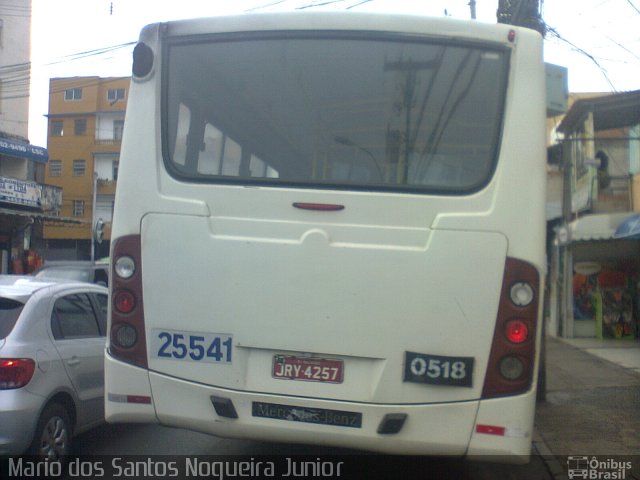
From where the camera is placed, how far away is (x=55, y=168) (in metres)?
55.2

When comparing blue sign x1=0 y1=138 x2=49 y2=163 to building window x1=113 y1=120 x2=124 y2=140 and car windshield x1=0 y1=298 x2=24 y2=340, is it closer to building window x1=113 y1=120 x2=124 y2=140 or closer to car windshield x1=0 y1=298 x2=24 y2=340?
building window x1=113 y1=120 x2=124 y2=140

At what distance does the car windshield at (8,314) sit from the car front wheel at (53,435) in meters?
0.69

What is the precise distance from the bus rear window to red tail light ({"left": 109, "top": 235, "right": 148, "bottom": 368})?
58 centimetres

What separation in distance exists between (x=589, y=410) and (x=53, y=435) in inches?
243

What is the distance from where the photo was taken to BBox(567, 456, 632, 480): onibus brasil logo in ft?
19.6

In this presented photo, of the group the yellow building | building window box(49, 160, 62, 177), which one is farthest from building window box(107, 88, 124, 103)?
building window box(49, 160, 62, 177)

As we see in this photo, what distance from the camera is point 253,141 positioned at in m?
4.69

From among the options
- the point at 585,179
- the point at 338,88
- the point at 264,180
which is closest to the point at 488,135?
the point at 338,88

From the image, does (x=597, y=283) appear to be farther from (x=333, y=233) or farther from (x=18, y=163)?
(x=18, y=163)

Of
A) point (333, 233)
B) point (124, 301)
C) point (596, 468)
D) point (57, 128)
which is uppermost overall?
point (57, 128)

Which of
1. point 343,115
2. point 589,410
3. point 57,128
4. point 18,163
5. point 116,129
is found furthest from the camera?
point 57,128

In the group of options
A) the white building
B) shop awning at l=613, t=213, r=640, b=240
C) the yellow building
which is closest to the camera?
shop awning at l=613, t=213, r=640, b=240

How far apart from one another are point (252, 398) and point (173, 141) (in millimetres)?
1714

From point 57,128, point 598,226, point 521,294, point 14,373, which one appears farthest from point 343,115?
point 57,128
